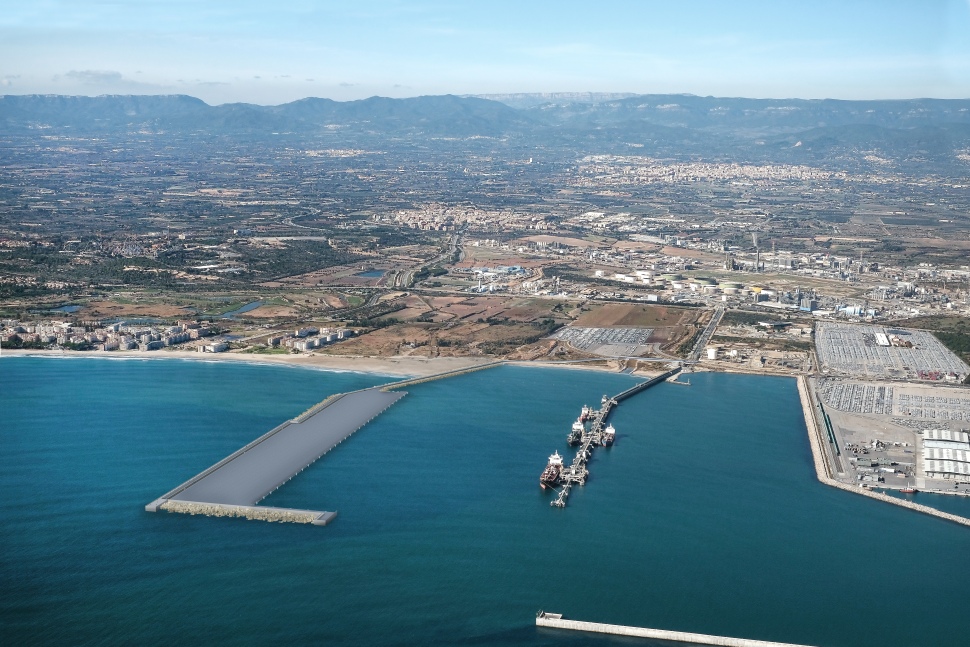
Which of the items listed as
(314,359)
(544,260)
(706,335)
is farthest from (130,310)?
(544,260)

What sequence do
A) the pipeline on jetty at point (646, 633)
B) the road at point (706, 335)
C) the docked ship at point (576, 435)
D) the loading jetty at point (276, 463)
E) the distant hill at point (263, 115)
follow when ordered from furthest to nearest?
the distant hill at point (263, 115) → the road at point (706, 335) → the docked ship at point (576, 435) → the loading jetty at point (276, 463) → the pipeline on jetty at point (646, 633)

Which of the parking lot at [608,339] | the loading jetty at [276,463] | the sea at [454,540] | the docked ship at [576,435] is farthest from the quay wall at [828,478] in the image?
the loading jetty at [276,463]

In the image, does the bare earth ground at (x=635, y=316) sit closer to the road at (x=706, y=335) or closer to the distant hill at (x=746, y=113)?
the road at (x=706, y=335)

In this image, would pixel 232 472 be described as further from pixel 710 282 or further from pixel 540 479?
pixel 710 282

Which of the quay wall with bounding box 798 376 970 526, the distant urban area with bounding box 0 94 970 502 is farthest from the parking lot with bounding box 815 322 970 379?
the quay wall with bounding box 798 376 970 526

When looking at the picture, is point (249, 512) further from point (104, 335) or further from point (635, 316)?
point (635, 316)

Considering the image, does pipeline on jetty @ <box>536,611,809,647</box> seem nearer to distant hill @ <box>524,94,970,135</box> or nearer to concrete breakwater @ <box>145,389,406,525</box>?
concrete breakwater @ <box>145,389,406,525</box>

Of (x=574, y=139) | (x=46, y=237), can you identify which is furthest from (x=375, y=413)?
(x=574, y=139)
